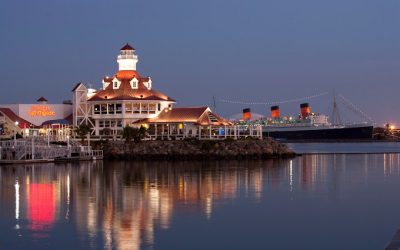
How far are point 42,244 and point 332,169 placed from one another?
34.1 meters

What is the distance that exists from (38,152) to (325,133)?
106m

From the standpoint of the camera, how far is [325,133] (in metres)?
160

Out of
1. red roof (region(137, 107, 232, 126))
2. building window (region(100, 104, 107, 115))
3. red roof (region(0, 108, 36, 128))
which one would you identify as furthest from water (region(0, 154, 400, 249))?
red roof (region(0, 108, 36, 128))

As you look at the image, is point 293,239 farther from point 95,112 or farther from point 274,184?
point 95,112

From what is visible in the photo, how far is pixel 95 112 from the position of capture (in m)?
75.4

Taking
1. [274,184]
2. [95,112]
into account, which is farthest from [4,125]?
[274,184]

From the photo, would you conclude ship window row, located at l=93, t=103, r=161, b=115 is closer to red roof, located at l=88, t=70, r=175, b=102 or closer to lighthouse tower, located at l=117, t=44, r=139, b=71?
red roof, located at l=88, t=70, r=175, b=102

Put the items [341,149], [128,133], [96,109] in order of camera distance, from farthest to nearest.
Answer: [341,149], [96,109], [128,133]

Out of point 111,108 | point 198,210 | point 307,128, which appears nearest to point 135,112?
point 111,108

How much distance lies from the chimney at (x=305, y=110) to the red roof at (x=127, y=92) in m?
90.4

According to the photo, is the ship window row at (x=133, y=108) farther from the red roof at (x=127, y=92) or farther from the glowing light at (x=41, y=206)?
the glowing light at (x=41, y=206)

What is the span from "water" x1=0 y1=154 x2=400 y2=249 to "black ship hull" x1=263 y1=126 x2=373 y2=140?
11171cm

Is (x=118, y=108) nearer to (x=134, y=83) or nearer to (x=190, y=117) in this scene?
(x=134, y=83)

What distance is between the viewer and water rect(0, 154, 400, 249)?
22.2m
